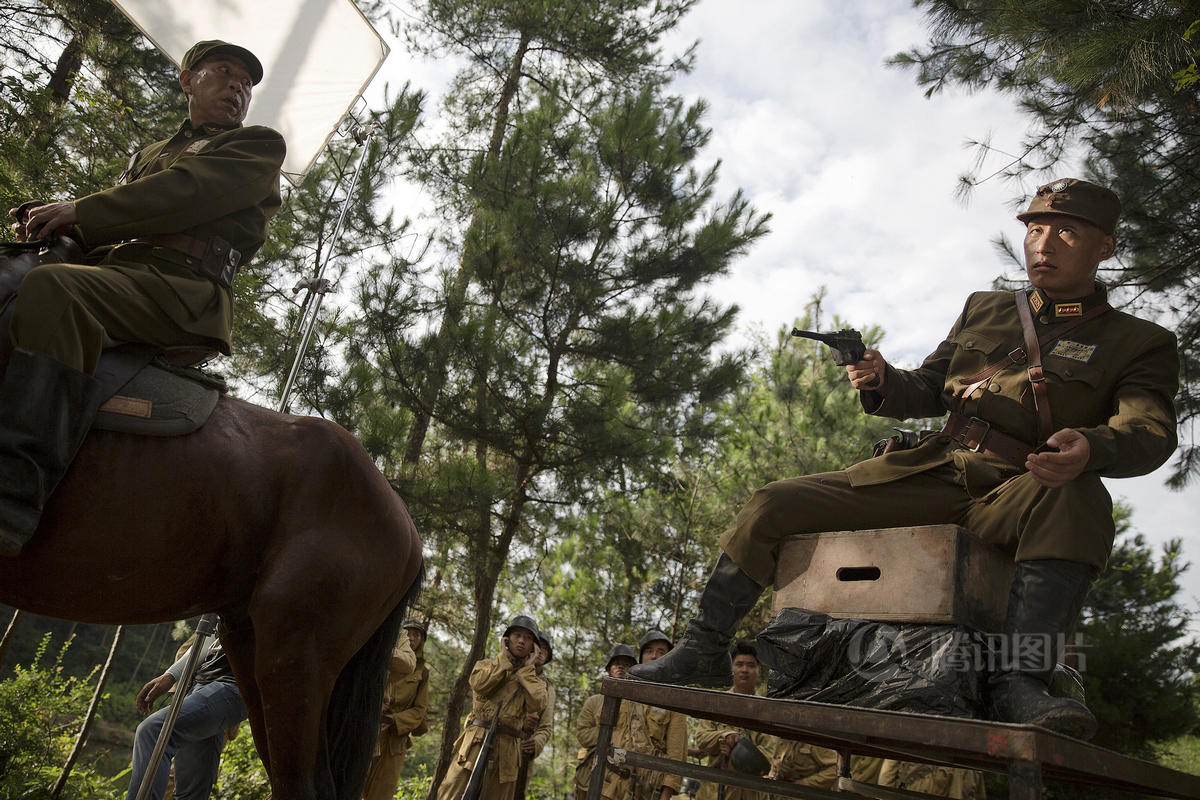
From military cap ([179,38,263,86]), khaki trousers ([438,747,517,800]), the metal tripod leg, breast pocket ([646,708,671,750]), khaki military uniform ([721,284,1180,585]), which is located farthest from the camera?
breast pocket ([646,708,671,750])

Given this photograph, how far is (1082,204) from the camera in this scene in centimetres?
254

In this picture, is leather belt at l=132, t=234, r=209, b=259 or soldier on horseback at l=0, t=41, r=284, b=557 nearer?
soldier on horseback at l=0, t=41, r=284, b=557

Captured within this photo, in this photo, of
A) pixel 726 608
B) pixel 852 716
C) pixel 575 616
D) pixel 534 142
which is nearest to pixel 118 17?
pixel 534 142

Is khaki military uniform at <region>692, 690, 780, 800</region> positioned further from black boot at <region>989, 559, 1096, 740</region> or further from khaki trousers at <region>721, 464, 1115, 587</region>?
black boot at <region>989, 559, 1096, 740</region>

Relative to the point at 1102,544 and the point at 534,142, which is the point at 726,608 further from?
the point at 534,142

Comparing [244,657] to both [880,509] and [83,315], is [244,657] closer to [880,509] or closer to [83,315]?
[83,315]

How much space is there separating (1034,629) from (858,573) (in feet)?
1.74

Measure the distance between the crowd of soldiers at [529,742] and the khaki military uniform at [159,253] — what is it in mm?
4979

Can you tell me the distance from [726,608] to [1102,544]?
1061 millimetres

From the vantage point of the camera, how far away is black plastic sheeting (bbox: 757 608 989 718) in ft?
6.89

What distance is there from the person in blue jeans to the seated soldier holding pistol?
3.03 metres

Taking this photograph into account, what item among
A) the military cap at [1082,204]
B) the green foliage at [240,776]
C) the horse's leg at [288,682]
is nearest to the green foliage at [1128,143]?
the military cap at [1082,204]

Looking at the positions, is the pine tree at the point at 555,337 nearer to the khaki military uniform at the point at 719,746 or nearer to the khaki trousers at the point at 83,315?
the khaki military uniform at the point at 719,746

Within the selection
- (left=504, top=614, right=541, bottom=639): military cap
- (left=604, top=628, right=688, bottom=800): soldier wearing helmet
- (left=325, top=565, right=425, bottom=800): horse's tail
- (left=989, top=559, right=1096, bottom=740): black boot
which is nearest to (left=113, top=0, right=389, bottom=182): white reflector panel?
(left=325, top=565, right=425, bottom=800): horse's tail
